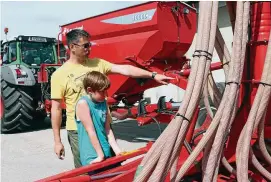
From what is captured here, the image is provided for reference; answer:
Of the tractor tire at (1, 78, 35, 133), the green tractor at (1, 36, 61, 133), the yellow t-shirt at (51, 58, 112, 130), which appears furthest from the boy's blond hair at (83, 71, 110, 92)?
the tractor tire at (1, 78, 35, 133)

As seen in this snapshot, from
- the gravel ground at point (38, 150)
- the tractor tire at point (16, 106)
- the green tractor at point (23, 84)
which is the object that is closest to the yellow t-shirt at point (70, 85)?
the gravel ground at point (38, 150)

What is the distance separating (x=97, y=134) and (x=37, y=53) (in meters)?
6.11

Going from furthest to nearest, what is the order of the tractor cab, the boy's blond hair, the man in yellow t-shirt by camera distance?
the tractor cab < the man in yellow t-shirt < the boy's blond hair

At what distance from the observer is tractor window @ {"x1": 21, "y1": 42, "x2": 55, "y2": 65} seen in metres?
7.69

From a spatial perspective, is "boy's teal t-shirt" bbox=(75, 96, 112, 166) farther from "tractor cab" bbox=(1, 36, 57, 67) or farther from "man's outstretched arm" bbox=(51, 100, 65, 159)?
"tractor cab" bbox=(1, 36, 57, 67)

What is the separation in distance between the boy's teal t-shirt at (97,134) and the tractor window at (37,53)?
5.82 m

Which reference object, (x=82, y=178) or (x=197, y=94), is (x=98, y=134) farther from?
(x=197, y=94)

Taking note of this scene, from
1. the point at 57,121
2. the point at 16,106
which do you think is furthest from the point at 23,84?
the point at 57,121

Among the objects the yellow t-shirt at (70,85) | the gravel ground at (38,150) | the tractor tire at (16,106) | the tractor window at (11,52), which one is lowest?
the gravel ground at (38,150)

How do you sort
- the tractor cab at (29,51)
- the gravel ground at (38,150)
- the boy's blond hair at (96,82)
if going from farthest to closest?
the tractor cab at (29,51) < the gravel ground at (38,150) < the boy's blond hair at (96,82)

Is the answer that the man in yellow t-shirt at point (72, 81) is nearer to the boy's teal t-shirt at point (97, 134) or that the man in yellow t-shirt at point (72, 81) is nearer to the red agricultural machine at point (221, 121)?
the boy's teal t-shirt at point (97, 134)

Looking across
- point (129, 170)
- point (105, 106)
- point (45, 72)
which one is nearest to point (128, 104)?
point (45, 72)

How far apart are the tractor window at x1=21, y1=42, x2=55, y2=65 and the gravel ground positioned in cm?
167

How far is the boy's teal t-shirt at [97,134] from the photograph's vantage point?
2.28 meters
